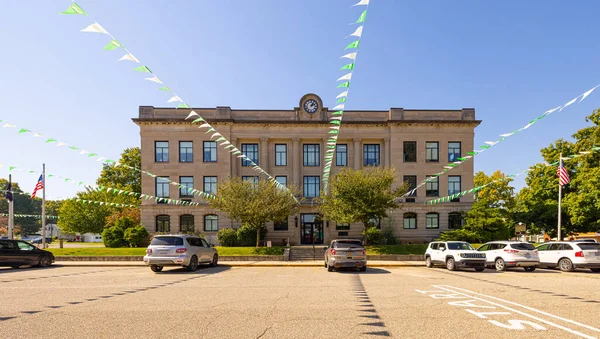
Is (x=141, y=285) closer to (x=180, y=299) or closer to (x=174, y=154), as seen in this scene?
(x=180, y=299)

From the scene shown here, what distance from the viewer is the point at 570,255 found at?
18.6 m

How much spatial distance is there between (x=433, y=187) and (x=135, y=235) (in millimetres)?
28738

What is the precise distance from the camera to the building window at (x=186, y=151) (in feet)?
121

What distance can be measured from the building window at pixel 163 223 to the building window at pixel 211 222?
364 centimetres

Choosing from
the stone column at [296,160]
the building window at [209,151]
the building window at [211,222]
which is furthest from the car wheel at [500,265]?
the building window at [209,151]

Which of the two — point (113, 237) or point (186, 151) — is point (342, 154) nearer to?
point (186, 151)

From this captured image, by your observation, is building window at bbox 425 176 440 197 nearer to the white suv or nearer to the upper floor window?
the upper floor window

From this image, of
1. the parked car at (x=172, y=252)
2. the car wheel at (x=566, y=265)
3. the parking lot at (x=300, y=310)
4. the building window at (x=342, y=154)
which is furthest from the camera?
the building window at (x=342, y=154)

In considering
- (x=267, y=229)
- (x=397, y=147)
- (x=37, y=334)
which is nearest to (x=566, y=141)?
(x=397, y=147)

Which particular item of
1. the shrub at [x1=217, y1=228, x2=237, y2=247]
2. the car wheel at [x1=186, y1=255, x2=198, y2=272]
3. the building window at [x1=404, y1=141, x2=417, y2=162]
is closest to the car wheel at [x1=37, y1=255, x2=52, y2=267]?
the car wheel at [x1=186, y1=255, x2=198, y2=272]

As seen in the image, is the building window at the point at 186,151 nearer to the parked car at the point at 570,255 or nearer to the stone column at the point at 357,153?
the stone column at the point at 357,153

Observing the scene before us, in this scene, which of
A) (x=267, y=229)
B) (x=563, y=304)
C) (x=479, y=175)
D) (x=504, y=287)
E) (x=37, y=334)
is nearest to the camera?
(x=37, y=334)

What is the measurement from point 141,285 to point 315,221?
25700mm

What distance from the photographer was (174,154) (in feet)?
120
